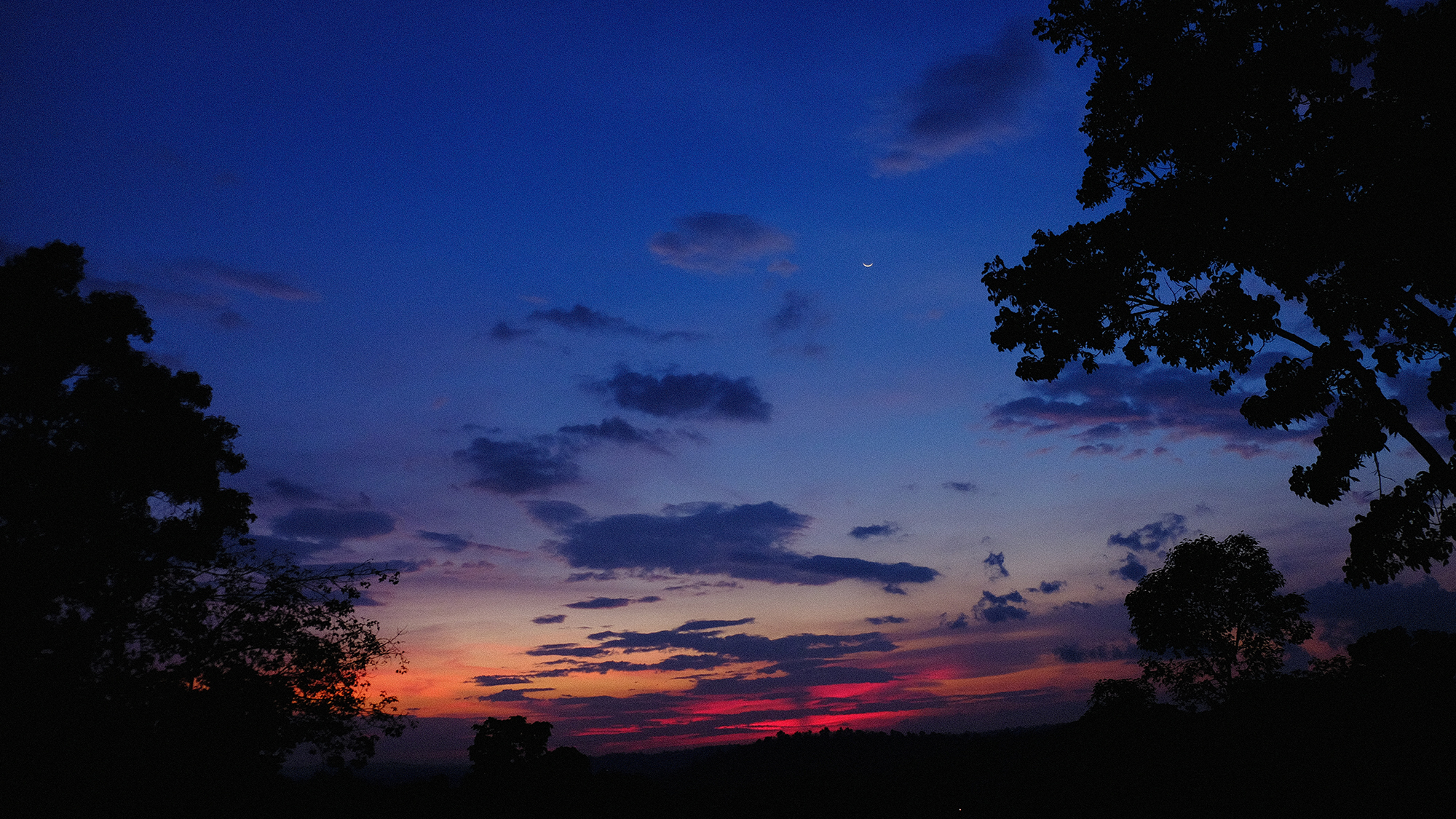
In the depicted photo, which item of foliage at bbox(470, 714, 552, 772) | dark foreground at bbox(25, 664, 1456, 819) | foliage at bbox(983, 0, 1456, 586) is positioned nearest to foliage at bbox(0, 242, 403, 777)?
dark foreground at bbox(25, 664, 1456, 819)

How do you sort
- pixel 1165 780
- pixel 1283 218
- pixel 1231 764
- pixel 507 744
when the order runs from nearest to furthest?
pixel 1283 218, pixel 1231 764, pixel 1165 780, pixel 507 744

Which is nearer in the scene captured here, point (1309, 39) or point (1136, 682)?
point (1309, 39)

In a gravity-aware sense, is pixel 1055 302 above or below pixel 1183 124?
below

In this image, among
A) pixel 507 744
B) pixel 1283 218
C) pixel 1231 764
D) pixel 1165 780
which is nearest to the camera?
pixel 1283 218

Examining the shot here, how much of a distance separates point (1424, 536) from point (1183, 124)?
9.01 metres

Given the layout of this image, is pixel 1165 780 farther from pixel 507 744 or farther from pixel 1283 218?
pixel 507 744

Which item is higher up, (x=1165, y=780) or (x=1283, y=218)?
(x=1283, y=218)

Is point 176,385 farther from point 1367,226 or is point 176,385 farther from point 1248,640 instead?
point 1248,640

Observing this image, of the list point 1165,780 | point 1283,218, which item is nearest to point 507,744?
point 1165,780

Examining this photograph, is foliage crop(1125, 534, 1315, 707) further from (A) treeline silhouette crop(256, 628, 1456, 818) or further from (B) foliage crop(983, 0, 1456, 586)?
(B) foliage crop(983, 0, 1456, 586)

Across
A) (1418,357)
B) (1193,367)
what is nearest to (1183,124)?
(1193,367)

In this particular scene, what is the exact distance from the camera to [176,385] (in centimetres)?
2383

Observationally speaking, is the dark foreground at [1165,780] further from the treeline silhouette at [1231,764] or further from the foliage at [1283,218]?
the foliage at [1283,218]

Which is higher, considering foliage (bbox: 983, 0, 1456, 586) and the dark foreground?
foliage (bbox: 983, 0, 1456, 586)
